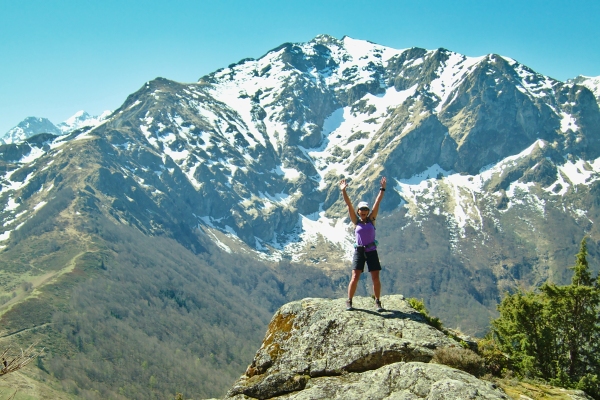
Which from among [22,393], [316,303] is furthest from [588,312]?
[22,393]

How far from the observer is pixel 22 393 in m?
169

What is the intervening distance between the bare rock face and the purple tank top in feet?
7.76

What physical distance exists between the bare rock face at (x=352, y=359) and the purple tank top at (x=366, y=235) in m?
2.37

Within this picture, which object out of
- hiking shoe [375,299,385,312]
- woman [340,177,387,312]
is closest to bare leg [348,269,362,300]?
woman [340,177,387,312]

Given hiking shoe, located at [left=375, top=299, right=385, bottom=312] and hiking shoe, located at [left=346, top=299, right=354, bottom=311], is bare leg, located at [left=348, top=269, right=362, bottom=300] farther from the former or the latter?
hiking shoe, located at [left=375, top=299, right=385, bottom=312]

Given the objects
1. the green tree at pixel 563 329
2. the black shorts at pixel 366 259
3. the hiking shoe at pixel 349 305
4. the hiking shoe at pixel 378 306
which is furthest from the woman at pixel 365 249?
the green tree at pixel 563 329

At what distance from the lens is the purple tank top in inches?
703

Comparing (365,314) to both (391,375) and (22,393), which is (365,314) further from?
(22,393)

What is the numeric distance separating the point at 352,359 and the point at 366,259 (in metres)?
4.72

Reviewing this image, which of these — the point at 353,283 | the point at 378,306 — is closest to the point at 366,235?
the point at 353,283

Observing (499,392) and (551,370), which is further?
(551,370)

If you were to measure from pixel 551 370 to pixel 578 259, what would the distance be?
6.71 meters

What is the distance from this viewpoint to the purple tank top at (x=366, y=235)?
17859 mm

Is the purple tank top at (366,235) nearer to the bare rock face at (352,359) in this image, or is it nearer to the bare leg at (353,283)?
the bare leg at (353,283)
